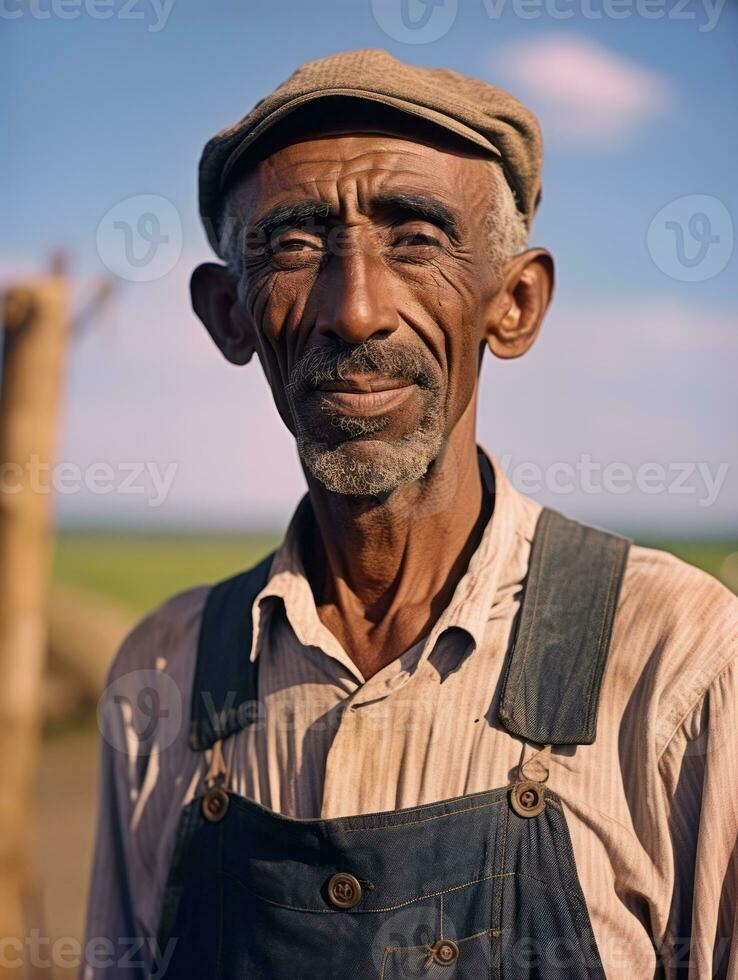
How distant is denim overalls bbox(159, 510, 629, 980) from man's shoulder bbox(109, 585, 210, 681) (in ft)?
1.32

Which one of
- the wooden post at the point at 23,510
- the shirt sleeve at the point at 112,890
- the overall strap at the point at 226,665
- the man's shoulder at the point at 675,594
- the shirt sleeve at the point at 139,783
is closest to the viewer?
the man's shoulder at the point at 675,594

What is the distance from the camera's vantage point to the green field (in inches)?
883

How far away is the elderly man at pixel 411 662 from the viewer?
1.56 meters

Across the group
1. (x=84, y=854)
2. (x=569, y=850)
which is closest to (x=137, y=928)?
(x=569, y=850)

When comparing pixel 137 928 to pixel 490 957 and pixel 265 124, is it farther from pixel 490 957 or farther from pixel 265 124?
pixel 265 124

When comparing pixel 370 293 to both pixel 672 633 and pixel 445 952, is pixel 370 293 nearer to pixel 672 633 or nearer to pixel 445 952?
pixel 672 633

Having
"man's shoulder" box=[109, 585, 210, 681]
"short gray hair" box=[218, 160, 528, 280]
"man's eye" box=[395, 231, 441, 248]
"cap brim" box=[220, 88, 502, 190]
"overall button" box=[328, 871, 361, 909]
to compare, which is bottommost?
"overall button" box=[328, 871, 361, 909]

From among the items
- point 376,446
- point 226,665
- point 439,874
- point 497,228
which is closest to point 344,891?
point 439,874

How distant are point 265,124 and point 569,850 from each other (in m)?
1.29

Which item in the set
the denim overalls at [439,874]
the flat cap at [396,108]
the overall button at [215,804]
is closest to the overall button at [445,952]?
the denim overalls at [439,874]

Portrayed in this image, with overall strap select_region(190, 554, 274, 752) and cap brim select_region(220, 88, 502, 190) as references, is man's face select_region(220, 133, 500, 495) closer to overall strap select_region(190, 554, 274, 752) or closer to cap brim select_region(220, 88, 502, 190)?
cap brim select_region(220, 88, 502, 190)

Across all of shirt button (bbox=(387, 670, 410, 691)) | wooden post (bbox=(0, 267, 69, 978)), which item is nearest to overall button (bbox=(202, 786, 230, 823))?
shirt button (bbox=(387, 670, 410, 691))

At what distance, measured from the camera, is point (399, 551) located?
1.88 metres

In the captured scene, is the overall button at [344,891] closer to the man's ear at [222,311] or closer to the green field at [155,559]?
the man's ear at [222,311]
